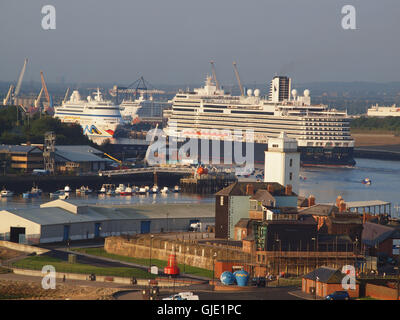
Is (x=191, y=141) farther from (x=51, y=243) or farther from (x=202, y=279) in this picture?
(x=202, y=279)

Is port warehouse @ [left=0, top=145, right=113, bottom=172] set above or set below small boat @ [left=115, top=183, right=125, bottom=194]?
above

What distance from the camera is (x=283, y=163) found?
136ft

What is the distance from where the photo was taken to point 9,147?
243 ft

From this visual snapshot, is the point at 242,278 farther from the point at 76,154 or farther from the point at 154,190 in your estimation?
the point at 76,154

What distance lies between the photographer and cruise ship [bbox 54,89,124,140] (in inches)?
4532

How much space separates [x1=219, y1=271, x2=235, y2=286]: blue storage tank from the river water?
22.6 meters

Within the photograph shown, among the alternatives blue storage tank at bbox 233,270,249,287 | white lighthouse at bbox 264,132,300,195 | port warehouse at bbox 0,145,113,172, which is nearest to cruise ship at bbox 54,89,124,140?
port warehouse at bbox 0,145,113,172

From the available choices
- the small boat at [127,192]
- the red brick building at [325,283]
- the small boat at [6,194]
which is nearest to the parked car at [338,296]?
the red brick building at [325,283]

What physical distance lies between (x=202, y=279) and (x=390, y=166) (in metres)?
70.0

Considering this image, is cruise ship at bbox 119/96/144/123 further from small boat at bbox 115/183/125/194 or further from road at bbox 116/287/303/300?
road at bbox 116/287/303/300

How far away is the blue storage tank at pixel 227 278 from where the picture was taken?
28.0 m

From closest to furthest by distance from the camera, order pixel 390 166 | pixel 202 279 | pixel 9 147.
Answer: pixel 202 279
pixel 9 147
pixel 390 166
